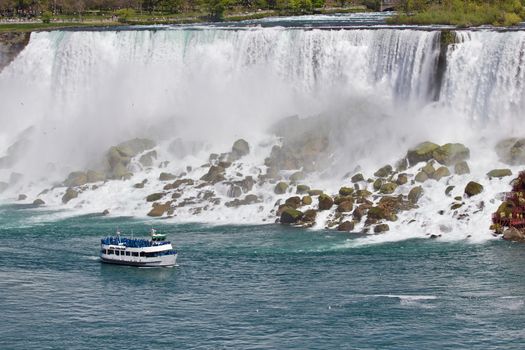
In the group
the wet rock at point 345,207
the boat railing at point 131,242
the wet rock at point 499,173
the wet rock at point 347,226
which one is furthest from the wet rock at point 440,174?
the boat railing at point 131,242

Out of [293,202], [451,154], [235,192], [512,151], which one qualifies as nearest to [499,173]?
[512,151]

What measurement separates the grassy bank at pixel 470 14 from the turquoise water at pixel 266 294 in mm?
28984

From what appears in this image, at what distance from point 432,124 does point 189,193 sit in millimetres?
15818

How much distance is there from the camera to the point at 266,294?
53875 millimetres

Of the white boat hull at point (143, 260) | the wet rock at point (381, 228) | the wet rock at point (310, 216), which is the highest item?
the wet rock at point (310, 216)

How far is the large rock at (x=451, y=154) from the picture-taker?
2810 inches

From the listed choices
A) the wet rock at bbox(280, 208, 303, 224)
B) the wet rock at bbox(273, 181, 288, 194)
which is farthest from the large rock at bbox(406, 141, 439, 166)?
the wet rock at bbox(280, 208, 303, 224)

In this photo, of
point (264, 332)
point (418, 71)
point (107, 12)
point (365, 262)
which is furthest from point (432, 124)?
point (107, 12)

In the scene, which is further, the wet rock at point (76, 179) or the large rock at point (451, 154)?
the wet rock at point (76, 179)

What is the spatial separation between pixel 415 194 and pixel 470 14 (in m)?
26.9

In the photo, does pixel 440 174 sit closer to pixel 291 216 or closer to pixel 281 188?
pixel 291 216

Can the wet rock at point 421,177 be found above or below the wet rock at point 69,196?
above

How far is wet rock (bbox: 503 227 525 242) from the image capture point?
205ft

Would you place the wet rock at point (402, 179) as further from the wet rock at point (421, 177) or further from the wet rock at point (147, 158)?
the wet rock at point (147, 158)
